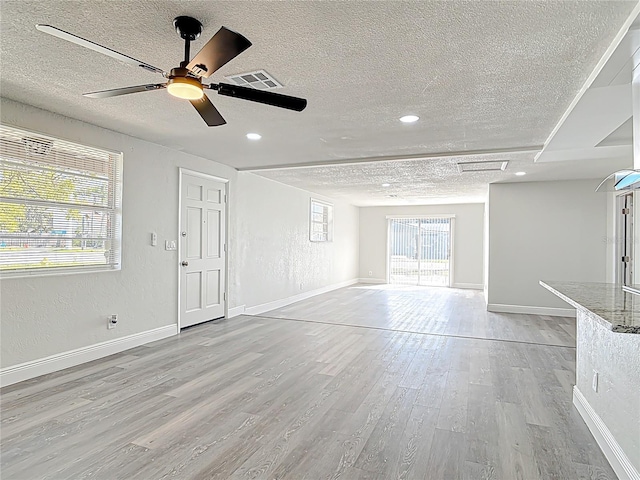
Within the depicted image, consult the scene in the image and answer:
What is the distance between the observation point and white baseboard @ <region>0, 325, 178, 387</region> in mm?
3273

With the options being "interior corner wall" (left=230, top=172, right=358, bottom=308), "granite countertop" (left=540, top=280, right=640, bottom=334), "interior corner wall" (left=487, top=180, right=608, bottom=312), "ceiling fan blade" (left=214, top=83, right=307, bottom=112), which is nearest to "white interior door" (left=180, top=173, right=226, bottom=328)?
"interior corner wall" (left=230, top=172, right=358, bottom=308)

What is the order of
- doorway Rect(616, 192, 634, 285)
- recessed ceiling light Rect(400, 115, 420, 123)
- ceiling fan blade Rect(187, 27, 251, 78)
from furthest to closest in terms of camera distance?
doorway Rect(616, 192, 634, 285) → recessed ceiling light Rect(400, 115, 420, 123) → ceiling fan blade Rect(187, 27, 251, 78)

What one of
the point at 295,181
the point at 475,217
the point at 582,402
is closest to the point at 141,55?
the point at 582,402

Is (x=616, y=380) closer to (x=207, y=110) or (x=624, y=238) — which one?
(x=207, y=110)

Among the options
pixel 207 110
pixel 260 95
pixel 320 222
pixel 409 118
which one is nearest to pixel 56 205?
pixel 207 110

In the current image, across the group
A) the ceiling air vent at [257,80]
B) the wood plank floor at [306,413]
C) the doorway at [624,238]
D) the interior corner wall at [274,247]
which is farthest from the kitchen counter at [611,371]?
the interior corner wall at [274,247]

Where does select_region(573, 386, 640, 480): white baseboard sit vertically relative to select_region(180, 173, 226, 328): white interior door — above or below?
below

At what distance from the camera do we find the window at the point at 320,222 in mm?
8742

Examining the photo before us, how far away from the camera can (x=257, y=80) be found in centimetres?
283

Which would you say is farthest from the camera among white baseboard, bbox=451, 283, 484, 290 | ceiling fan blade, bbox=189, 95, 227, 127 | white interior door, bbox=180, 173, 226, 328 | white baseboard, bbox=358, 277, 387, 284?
white baseboard, bbox=358, 277, 387, 284

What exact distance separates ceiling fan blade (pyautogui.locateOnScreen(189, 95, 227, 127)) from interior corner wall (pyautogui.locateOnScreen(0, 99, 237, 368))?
1909 millimetres

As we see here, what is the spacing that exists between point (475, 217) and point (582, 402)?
26.9ft

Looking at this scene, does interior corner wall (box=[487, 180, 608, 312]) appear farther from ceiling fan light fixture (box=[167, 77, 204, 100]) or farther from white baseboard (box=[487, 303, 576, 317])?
ceiling fan light fixture (box=[167, 77, 204, 100])

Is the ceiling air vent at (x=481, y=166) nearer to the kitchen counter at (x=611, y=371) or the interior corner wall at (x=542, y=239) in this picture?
the interior corner wall at (x=542, y=239)
